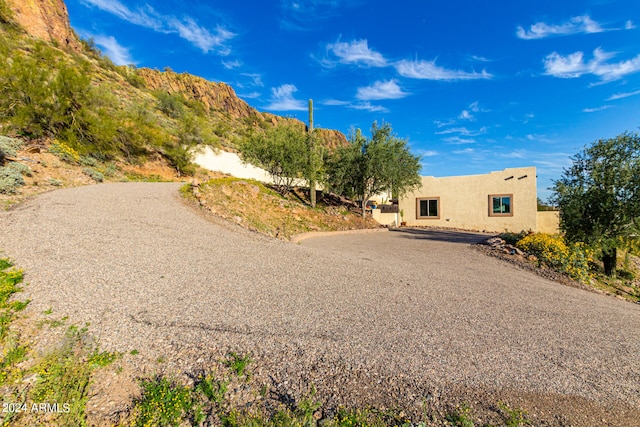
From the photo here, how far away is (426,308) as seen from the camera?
459 centimetres

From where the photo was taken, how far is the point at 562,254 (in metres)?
8.77

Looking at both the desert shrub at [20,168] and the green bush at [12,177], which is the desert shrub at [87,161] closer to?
the desert shrub at [20,168]

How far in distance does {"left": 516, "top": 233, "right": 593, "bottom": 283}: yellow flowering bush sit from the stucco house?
967 cm

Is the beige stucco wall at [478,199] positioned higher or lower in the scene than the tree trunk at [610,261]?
higher

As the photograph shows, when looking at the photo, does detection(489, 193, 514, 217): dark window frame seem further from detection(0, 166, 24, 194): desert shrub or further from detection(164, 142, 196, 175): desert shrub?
detection(0, 166, 24, 194): desert shrub

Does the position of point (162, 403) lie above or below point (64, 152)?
below

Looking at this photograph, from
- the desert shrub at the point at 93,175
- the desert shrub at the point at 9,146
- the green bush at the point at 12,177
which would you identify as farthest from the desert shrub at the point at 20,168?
the desert shrub at the point at 93,175

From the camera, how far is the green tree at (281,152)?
746 inches

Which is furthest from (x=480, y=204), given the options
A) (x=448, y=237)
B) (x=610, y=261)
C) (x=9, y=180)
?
(x=9, y=180)

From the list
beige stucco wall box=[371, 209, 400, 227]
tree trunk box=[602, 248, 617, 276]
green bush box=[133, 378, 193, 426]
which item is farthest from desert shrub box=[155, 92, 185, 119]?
tree trunk box=[602, 248, 617, 276]

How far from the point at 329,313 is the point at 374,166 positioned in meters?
15.6

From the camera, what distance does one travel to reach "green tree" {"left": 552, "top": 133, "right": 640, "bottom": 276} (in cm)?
899

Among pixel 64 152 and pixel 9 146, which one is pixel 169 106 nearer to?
pixel 64 152

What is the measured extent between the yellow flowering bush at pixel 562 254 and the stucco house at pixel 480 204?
9.67 meters
